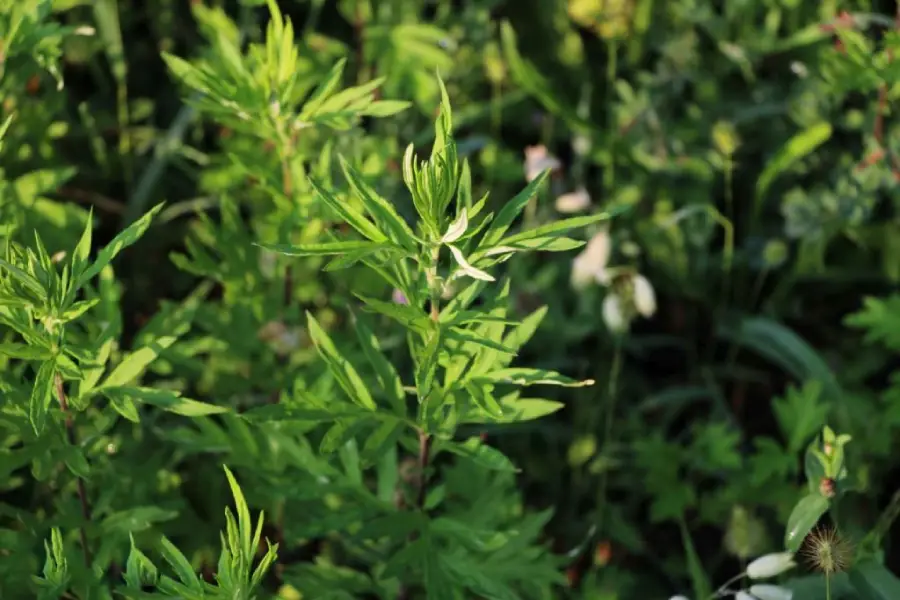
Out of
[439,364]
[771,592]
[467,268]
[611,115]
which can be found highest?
[467,268]

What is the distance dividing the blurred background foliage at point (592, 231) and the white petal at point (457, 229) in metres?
0.58

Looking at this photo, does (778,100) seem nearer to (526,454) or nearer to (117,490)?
(526,454)

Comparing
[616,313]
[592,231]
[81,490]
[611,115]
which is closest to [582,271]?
[616,313]

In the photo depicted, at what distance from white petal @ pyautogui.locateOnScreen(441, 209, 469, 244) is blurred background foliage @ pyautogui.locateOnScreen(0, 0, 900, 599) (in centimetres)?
58

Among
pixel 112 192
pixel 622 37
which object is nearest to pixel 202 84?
pixel 112 192

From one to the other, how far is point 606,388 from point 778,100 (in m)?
0.97

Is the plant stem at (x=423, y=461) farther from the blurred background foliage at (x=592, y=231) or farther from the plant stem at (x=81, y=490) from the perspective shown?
the plant stem at (x=81, y=490)

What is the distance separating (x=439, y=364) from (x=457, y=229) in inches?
11.4

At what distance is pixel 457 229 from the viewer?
4.17 feet

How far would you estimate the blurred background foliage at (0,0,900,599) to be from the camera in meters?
2.01

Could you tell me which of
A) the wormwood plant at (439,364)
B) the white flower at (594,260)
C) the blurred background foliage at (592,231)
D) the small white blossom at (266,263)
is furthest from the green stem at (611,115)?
the wormwood plant at (439,364)

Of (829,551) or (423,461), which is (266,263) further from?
(829,551)

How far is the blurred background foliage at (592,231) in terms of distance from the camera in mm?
2010

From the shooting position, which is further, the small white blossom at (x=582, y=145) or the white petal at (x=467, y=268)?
the small white blossom at (x=582, y=145)
